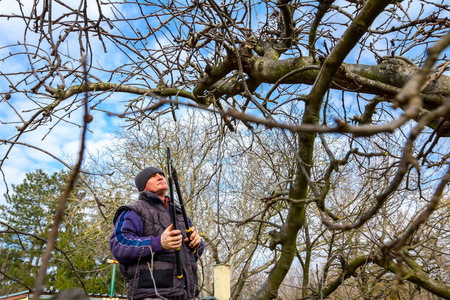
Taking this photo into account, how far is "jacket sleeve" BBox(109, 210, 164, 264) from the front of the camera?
251 cm

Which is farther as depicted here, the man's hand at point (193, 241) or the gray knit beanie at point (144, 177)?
the gray knit beanie at point (144, 177)

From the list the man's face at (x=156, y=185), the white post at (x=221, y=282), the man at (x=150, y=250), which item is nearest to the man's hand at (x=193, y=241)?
the man at (x=150, y=250)

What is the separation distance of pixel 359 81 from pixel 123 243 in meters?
2.15

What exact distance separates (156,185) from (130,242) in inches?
29.0

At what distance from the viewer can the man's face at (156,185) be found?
3.17 meters

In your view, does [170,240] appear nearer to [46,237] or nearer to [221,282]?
[221,282]

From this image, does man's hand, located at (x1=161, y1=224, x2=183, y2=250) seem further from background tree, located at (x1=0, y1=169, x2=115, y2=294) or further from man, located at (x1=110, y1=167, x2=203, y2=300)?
background tree, located at (x1=0, y1=169, x2=115, y2=294)

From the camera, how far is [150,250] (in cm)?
254

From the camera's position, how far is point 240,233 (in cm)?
1337

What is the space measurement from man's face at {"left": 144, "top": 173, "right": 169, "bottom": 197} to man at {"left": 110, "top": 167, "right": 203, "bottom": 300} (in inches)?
4.5

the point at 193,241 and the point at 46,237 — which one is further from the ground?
the point at 46,237

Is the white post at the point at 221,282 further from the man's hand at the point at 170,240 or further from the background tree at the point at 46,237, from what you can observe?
the background tree at the point at 46,237

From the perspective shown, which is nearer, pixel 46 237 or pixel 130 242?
pixel 130 242

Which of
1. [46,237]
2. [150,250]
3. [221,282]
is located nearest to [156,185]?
[150,250]
